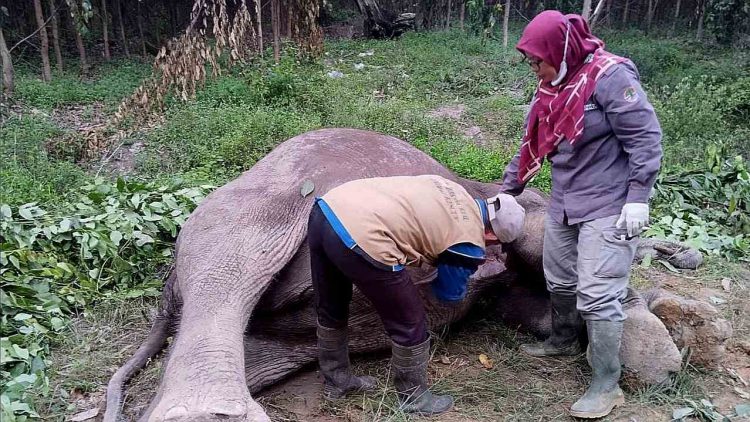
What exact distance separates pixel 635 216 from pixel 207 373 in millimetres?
1675

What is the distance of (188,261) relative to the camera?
9.15 feet

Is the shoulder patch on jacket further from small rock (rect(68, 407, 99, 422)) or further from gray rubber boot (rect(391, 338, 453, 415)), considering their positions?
small rock (rect(68, 407, 99, 422))

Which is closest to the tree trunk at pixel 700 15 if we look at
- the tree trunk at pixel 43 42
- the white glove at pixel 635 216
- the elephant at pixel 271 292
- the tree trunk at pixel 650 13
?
the tree trunk at pixel 650 13

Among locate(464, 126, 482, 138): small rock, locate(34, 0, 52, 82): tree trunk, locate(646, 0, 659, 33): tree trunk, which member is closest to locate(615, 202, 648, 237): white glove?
locate(464, 126, 482, 138): small rock

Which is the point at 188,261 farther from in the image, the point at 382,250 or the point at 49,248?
the point at 49,248

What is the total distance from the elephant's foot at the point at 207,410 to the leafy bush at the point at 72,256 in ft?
3.56

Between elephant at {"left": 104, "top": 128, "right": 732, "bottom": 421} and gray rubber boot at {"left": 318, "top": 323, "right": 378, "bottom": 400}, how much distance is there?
0.71 feet

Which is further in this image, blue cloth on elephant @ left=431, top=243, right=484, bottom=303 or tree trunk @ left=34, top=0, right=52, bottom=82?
tree trunk @ left=34, top=0, right=52, bottom=82

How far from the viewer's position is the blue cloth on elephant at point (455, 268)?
2592mm

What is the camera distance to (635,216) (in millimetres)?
2602

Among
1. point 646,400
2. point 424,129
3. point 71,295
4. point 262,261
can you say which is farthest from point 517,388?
point 424,129

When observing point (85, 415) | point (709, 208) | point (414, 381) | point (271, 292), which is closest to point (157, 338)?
point (85, 415)

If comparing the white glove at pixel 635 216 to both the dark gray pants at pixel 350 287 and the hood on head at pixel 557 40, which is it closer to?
the hood on head at pixel 557 40

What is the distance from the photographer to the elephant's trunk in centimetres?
207
